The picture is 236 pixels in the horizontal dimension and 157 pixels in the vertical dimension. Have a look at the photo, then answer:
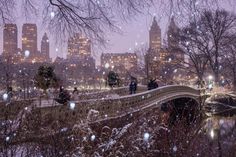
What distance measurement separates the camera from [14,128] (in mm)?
8562

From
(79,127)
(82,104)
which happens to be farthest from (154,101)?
(79,127)

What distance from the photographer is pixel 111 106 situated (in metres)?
20.2

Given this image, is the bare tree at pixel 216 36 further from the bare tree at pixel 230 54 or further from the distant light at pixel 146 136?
the distant light at pixel 146 136

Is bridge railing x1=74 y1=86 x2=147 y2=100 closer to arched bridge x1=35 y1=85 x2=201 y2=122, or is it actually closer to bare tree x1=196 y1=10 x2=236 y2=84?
arched bridge x1=35 y1=85 x2=201 y2=122

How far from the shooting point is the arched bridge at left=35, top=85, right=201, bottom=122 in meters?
14.8

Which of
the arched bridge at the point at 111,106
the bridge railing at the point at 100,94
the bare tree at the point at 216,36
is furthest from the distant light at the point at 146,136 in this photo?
the bare tree at the point at 216,36

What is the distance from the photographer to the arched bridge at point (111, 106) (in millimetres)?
14750

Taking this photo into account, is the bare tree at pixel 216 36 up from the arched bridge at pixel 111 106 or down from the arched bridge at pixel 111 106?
up

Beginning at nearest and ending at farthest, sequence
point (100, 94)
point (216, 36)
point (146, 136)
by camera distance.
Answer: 1. point (146, 136)
2. point (100, 94)
3. point (216, 36)

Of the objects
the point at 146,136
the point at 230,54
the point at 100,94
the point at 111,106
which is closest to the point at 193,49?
the point at 230,54

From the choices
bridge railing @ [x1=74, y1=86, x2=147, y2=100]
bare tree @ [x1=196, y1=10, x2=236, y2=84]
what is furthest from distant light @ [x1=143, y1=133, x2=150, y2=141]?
bare tree @ [x1=196, y1=10, x2=236, y2=84]

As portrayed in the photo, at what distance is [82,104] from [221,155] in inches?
238

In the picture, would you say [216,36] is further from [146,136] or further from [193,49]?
[146,136]

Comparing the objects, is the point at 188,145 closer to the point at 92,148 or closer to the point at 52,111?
the point at 92,148
